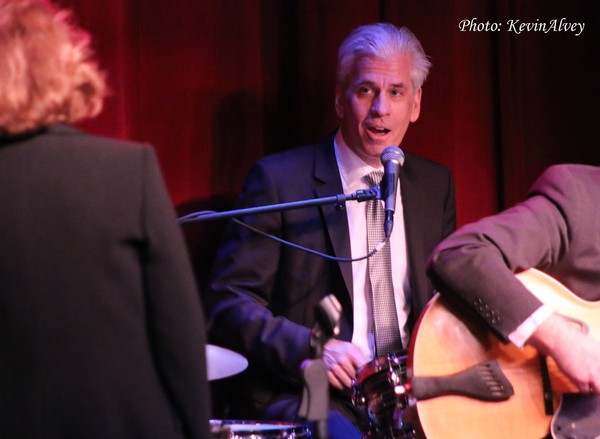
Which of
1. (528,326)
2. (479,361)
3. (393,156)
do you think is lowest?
(479,361)

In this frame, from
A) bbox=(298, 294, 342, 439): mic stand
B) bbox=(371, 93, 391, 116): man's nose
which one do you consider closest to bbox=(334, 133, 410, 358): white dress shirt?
bbox=(371, 93, 391, 116): man's nose

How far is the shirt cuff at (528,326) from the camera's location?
2.43m

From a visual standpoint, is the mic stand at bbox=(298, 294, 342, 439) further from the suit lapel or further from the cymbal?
the suit lapel

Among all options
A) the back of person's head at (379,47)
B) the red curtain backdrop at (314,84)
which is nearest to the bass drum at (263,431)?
the red curtain backdrop at (314,84)

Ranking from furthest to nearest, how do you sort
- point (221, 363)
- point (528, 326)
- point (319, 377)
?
point (528, 326) < point (221, 363) < point (319, 377)

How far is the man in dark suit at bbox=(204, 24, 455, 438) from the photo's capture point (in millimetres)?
2984

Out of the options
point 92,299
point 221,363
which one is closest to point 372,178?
point 221,363

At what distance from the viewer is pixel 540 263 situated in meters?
2.60

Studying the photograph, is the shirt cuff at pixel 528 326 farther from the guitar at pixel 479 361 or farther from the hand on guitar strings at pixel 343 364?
the hand on guitar strings at pixel 343 364

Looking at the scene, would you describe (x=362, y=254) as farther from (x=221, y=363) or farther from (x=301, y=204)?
(x=221, y=363)

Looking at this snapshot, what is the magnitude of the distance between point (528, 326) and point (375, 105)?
1.25 metres

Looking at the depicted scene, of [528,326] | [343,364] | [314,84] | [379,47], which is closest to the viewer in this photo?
[528,326]

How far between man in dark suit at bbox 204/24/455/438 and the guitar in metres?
0.39

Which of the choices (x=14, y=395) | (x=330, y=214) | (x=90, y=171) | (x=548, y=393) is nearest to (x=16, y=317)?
(x=14, y=395)
